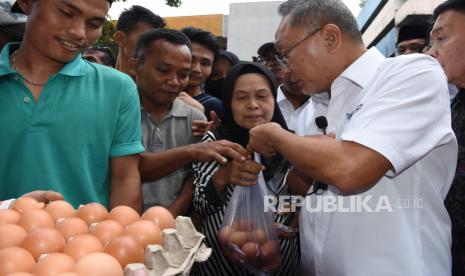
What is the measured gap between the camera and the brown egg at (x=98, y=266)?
1.12 meters

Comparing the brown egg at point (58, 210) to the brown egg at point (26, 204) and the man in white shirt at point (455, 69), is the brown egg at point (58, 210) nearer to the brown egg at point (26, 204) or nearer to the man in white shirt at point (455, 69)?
the brown egg at point (26, 204)

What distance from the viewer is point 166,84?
295 cm

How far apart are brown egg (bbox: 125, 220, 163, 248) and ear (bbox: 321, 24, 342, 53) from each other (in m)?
1.30

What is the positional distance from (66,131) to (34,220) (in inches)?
22.1

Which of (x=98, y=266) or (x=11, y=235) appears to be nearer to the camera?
(x=98, y=266)

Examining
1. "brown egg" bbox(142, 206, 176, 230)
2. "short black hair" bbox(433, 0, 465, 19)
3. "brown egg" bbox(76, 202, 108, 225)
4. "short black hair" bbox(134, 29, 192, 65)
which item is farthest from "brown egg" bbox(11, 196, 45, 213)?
"short black hair" bbox(433, 0, 465, 19)

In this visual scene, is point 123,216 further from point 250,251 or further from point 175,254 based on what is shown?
point 250,251

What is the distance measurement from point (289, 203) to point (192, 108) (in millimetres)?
1010

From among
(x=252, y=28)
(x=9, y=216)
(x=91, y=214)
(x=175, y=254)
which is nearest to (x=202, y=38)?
(x=91, y=214)

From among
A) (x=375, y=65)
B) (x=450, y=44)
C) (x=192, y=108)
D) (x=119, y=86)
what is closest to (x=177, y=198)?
(x=192, y=108)

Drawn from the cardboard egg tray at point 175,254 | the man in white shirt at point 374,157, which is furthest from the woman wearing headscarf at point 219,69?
the cardboard egg tray at point 175,254

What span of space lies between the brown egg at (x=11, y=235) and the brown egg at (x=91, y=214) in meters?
0.23

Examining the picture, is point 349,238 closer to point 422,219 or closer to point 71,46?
point 422,219

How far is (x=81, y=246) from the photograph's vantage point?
1.25m
